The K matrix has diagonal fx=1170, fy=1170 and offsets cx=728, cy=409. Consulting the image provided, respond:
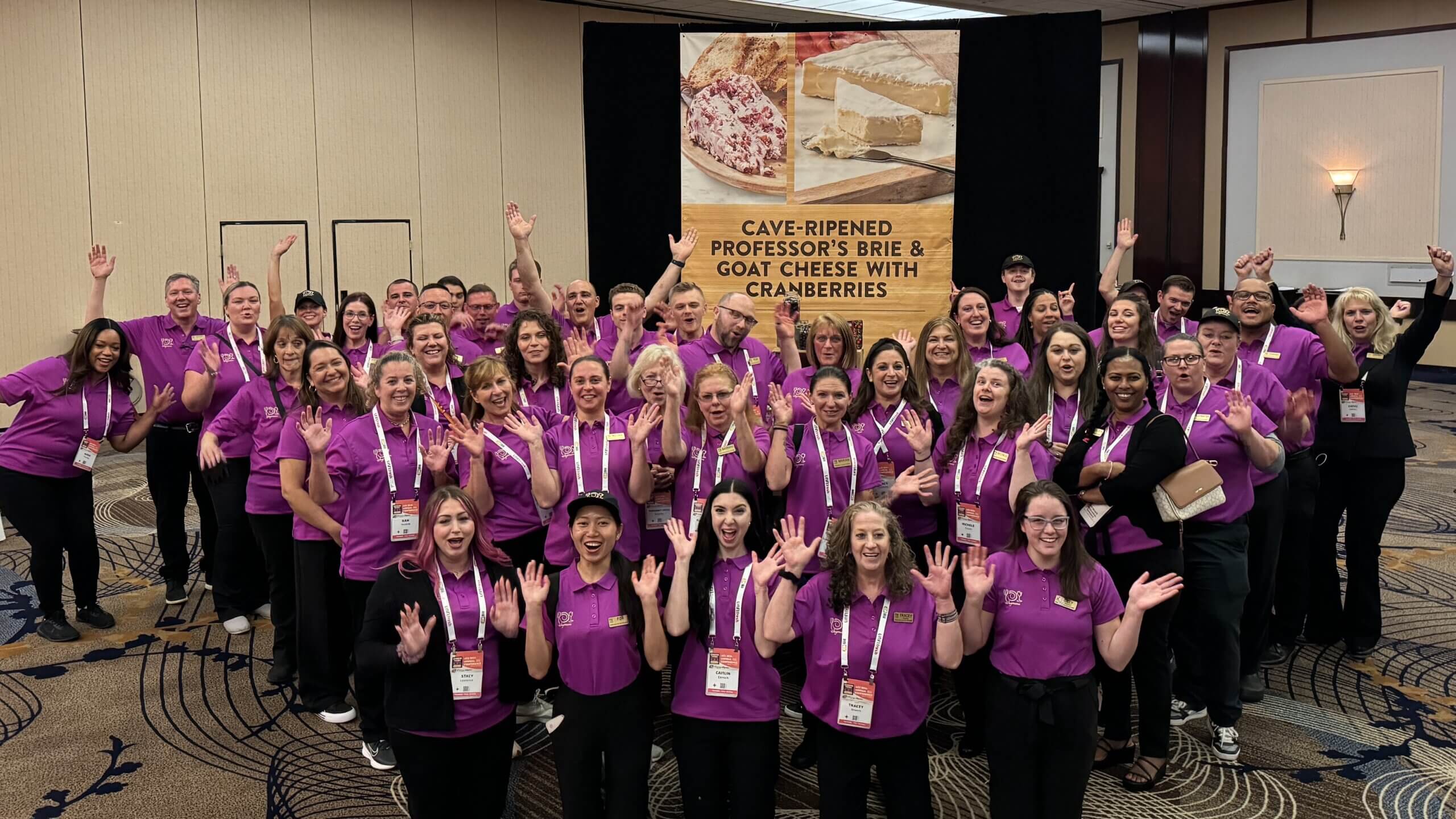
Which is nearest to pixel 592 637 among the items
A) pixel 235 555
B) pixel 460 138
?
pixel 235 555

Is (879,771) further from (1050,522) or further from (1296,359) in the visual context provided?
(1296,359)

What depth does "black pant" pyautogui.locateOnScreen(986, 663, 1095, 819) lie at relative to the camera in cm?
342

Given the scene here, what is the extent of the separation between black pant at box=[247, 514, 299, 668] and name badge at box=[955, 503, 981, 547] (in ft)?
9.23

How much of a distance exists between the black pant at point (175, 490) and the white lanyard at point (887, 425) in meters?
3.50

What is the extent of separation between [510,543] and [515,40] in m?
8.90

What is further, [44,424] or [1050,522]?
[44,424]

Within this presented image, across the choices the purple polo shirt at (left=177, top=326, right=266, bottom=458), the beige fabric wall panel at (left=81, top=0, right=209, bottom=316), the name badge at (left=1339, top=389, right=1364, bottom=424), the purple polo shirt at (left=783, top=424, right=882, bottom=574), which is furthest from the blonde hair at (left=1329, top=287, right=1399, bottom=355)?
the beige fabric wall panel at (left=81, top=0, right=209, bottom=316)

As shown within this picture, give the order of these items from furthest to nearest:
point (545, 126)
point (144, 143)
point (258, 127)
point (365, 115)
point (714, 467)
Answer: point (545, 126) → point (365, 115) → point (258, 127) → point (144, 143) → point (714, 467)

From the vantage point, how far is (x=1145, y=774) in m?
4.12

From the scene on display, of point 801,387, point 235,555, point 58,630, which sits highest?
point 801,387

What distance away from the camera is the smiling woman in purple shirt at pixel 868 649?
3.41 meters

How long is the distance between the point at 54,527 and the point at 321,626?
189cm

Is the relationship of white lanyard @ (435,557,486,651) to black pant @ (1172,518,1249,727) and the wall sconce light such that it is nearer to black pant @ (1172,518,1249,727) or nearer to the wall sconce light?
black pant @ (1172,518,1249,727)

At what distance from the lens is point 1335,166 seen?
13312 millimetres
